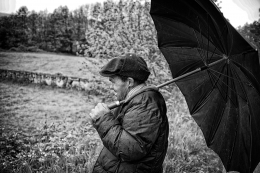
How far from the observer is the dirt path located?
588cm

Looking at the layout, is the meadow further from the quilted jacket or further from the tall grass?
the quilted jacket

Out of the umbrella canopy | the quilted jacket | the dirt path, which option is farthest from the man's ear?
the dirt path

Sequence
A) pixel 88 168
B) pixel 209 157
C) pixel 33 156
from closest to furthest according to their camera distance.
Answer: pixel 88 168 < pixel 33 156 < pixel 209 157

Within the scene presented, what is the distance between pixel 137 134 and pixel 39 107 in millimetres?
6926

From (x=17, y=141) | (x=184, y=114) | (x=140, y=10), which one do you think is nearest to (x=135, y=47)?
(x=140, y=10)

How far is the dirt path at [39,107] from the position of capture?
19.3 feet

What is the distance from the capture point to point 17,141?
4.31 m

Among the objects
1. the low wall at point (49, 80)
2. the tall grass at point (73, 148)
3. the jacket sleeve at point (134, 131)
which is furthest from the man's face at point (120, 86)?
the low wall at point (49, 80)

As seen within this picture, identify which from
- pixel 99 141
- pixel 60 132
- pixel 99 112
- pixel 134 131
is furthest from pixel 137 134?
pixel 60 132

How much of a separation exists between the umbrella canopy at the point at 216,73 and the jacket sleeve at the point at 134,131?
2.22ft

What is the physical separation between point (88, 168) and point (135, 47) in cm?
303

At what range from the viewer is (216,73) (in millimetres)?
1822

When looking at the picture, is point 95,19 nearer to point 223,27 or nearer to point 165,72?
point 165,72

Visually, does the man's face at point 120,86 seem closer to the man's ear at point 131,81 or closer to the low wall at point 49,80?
the man's ear at point 131,81
